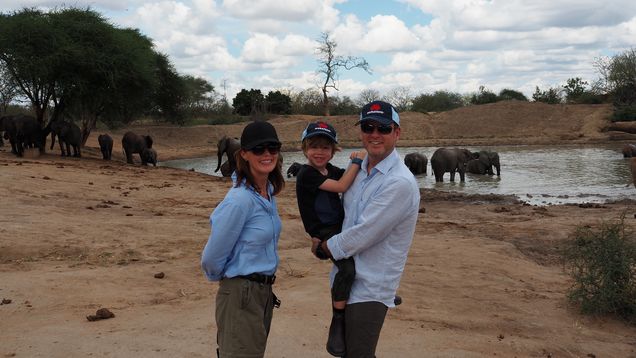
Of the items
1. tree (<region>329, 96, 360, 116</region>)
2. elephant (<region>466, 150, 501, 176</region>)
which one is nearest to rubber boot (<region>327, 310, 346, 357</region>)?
elephant (<region>466, 150, 501, 176</region>)

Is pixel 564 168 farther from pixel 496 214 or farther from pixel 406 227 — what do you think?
pixel 406 227

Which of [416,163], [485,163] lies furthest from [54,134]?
[485,163]

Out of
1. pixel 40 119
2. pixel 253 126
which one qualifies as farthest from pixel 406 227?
pixel 40 119

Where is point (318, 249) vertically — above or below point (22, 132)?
below

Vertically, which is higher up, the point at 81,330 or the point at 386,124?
the point at 386,124

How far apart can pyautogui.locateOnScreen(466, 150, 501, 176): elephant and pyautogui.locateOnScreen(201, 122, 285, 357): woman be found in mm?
21811

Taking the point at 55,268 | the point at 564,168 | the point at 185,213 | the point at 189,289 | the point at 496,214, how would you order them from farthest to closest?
the point at 564,168 < the point at 496,214 < the point at 185,213 < the point at 55,268 < the point at 189,289

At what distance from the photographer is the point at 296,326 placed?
517 cm

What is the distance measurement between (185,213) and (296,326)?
21.4 feet

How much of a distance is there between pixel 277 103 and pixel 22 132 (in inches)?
1697

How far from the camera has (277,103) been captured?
208 feet

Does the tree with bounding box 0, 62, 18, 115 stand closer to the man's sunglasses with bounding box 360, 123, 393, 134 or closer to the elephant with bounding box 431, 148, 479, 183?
the elephant with bounding box 431, 148, 479, 183

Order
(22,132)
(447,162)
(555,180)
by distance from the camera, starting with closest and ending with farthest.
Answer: (22,132)
(555,180)
(447,162)

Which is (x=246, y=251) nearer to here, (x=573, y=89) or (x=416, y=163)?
(x=416, y=163)
